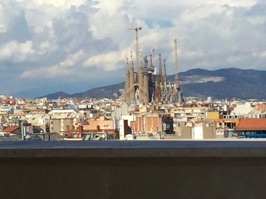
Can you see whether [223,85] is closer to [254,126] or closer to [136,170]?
[254,126]

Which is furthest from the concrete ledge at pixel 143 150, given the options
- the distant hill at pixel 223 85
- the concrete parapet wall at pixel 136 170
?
the distant hill at pixel 223 85

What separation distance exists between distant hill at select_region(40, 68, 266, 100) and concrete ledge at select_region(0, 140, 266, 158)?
18.7 metres

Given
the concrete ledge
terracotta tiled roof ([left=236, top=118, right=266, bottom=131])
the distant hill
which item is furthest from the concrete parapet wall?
the distant hill

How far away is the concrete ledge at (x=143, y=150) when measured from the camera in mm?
1667

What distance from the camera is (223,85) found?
26.0 meters

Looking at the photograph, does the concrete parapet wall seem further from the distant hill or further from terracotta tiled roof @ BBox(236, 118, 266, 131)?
the distant hill

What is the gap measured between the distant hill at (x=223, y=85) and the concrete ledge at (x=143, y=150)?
18728mm

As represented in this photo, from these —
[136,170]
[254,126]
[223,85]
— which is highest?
[223,85]

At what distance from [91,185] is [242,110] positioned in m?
23.4

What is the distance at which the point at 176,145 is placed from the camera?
5.79ft

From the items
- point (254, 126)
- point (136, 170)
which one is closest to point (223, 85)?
point (254, 126)

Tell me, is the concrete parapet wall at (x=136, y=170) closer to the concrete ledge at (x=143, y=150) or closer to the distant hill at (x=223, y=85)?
the concrete ledge at (x=143, y=150)

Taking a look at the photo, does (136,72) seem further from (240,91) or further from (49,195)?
(49,195)

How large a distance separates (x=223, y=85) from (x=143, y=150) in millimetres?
24724
